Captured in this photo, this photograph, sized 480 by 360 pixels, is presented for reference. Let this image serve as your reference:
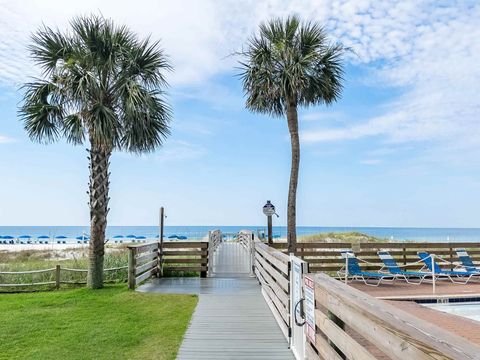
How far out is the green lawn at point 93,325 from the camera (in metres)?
4.38

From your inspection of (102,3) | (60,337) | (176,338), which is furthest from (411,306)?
(102,3)

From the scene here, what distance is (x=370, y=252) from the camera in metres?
11.2

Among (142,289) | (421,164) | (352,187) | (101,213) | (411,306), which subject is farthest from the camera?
(352,187)

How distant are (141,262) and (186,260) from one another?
146cm

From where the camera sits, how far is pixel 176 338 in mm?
4805

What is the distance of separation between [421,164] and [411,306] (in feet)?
58.5

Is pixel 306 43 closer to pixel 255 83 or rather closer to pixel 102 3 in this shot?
pixel 255 83

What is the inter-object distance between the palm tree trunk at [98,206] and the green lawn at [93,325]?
897mm

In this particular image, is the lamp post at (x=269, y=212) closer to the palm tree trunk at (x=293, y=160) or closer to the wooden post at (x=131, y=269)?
the palm tree trunk at (x=293, y=160)

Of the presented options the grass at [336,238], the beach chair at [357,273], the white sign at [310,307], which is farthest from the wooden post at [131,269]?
the grass at [336,238]

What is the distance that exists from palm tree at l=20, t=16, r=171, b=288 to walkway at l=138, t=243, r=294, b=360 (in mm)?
2412

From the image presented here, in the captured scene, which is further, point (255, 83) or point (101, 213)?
point (255, 83)

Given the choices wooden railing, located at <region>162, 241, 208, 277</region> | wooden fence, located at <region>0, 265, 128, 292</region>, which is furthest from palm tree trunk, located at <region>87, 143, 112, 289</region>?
wooden railing, located at <region>162, 241, 208, 277</region>

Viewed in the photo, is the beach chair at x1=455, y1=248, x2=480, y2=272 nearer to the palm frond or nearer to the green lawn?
the palm frond
